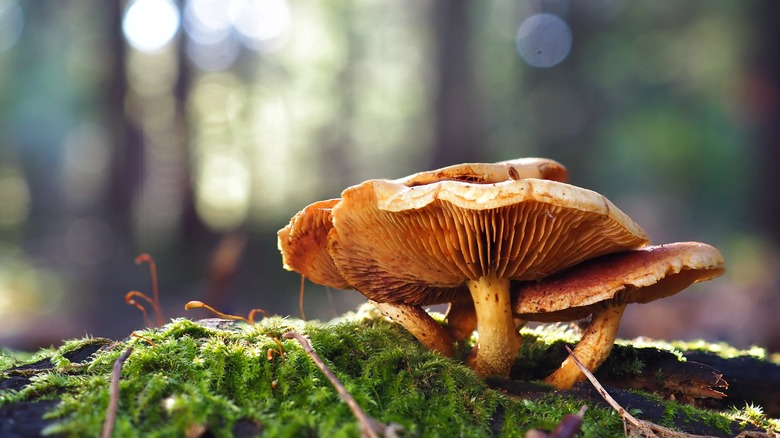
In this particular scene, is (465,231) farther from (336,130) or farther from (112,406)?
(336,130)

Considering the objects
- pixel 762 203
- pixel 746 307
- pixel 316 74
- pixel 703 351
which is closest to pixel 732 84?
pixel 762 203

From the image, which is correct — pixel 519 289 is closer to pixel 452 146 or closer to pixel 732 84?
pixel 452 146

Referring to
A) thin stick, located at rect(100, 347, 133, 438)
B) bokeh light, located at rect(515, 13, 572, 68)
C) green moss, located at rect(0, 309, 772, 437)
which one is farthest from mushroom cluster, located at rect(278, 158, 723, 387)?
bokeh light, located at rect(515, 13, 572, 68)

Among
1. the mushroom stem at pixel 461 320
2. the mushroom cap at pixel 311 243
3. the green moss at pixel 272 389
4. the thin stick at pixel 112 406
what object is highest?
the mushroom cap at pixel 311 243

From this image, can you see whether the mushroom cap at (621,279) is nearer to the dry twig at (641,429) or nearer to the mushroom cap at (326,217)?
the dry twig at (641,429)

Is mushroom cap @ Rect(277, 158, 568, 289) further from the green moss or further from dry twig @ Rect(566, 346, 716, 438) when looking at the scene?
dry twig @ Rect(566, 346, 716, 438)

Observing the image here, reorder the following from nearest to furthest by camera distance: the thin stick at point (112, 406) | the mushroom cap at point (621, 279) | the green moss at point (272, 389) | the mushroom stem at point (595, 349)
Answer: the thin stick at point (112, 406) < the green moss at point (272, 389) < the mushroom cap at point (621, 279) < the mushroom stem at point (595, 349)

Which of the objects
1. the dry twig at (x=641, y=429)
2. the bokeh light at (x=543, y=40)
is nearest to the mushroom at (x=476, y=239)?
the dry twig at (x=641, y=429)
